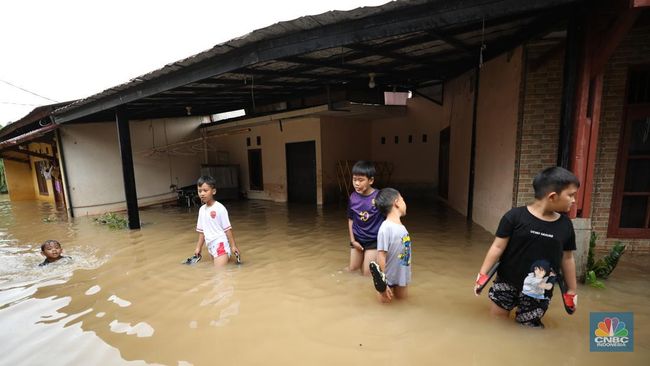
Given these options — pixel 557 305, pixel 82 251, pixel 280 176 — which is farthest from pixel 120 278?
pixel 280 176

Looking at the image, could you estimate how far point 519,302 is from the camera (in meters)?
2.46

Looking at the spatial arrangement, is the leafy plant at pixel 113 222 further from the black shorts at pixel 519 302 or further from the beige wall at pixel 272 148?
the black shorts at pixel 519 302

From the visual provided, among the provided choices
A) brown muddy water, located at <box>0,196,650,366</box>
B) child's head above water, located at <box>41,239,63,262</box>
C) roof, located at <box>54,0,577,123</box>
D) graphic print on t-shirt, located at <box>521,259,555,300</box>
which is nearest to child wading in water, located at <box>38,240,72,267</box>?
child's head above water, located at <box>41,239,63,262</box>

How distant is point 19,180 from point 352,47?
737 inches

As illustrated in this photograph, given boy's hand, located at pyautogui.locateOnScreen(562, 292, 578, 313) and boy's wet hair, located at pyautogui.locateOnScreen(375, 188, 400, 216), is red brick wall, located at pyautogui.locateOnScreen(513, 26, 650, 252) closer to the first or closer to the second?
boy's hand, located at pyautogui.locateOnScreen(562, 292, 578, 313)

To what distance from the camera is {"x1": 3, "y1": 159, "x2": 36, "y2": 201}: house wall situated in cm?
1440

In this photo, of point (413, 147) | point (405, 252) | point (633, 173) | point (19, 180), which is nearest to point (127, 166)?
point (405, 252)

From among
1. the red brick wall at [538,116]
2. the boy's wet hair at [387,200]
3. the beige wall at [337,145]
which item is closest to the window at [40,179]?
the beige wall at [337,145]

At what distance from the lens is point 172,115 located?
11.0 metres

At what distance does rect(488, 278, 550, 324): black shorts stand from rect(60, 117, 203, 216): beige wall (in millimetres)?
11132

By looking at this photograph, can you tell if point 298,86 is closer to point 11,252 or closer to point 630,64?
point 630,64

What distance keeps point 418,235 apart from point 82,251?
252 inches

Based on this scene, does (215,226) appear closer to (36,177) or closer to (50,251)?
(50,251)

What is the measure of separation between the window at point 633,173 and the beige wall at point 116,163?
40.3ft
